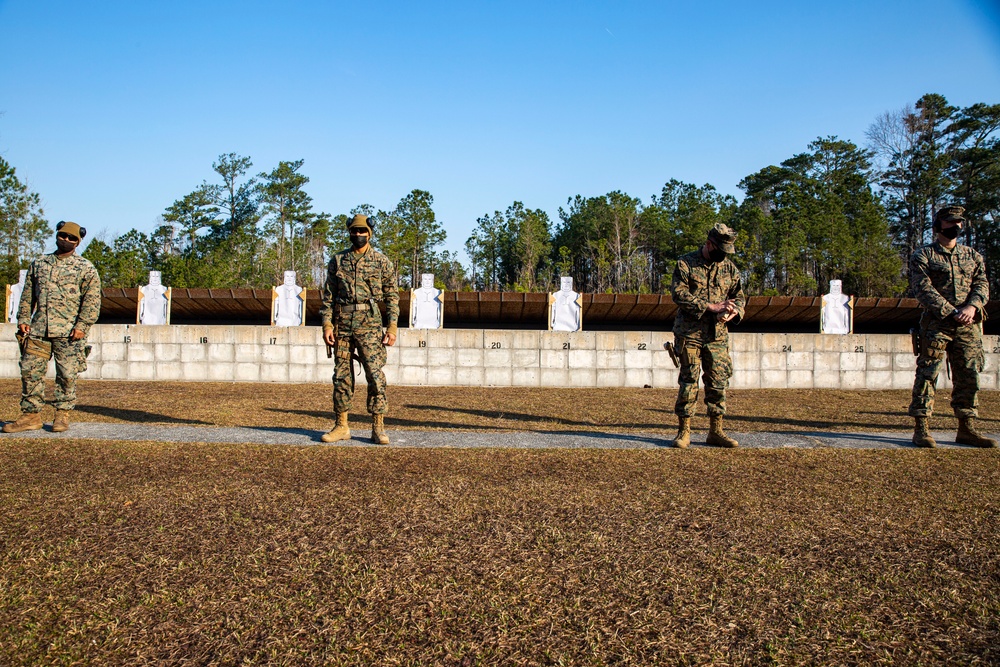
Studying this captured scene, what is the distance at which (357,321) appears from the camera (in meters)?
5.18

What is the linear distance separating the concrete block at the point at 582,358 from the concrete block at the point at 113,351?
8.21m

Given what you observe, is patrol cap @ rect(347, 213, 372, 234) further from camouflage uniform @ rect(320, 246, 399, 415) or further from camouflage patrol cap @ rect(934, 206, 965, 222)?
camouflage patrol cap @ rect(934, 206, 965, 222)

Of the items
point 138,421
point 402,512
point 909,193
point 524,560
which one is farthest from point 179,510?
point 909,193

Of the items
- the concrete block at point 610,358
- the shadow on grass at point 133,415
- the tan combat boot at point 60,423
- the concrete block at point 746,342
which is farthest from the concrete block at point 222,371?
the concrete block at point 746,342

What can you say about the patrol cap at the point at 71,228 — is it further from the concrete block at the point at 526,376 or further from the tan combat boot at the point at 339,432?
the concrete block at the point at 526,376

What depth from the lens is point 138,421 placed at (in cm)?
660

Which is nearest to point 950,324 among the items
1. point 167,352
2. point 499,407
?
point 499,407

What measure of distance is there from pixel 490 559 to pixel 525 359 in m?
9.78

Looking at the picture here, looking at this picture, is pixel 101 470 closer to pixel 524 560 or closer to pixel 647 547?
pixel 524 560

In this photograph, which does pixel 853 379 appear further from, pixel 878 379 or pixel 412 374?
pixel 412 374

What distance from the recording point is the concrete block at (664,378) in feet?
40.8

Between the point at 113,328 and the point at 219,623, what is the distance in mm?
12117

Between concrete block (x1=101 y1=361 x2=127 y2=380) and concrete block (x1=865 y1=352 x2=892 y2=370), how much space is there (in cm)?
1382

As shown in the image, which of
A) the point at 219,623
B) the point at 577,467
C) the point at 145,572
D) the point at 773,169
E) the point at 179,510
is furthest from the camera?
the point at 773,169
